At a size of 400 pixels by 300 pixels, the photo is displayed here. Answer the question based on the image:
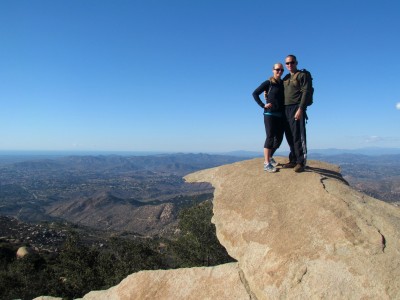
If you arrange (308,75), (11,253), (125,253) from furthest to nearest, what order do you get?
(11,253) < (125,253) < (308,75)

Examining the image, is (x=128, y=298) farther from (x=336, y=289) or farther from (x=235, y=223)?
(x=336, y=289)

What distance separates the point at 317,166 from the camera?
15.5 meters

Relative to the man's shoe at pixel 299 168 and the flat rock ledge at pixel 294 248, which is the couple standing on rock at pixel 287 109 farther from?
the flat rock ledge at pixel 294 248

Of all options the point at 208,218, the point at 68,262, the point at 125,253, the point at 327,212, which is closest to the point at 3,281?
the point at 68,262

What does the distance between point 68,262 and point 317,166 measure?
3914 centimetres

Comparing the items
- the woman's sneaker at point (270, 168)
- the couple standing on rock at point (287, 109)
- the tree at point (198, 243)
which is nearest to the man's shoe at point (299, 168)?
the couple standing on rock at point (287, 109)

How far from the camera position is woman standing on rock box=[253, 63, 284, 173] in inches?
525

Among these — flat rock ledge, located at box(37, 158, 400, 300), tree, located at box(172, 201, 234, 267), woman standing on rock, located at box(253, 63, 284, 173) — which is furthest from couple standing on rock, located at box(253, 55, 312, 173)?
tree, located at box(172, 201, 234, 267)

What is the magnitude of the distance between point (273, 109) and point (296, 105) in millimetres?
899

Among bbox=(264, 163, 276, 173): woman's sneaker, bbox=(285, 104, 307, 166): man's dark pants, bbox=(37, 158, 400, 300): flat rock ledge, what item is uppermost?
bbox=(285, 104, 307, 166): man's dark pants

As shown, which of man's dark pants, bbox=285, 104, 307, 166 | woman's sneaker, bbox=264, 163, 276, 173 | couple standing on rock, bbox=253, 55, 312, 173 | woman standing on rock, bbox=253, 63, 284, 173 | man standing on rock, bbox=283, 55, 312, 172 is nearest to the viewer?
man standing on rock, bbox=283, 55, 312, 172

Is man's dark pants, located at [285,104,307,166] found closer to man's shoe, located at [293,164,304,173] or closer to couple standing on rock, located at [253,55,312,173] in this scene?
couple standing on rock, located at [253,55,312,173]

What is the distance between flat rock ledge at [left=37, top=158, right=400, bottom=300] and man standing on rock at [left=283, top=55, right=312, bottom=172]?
959 millimetres

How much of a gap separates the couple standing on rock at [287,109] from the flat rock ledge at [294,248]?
953mm
